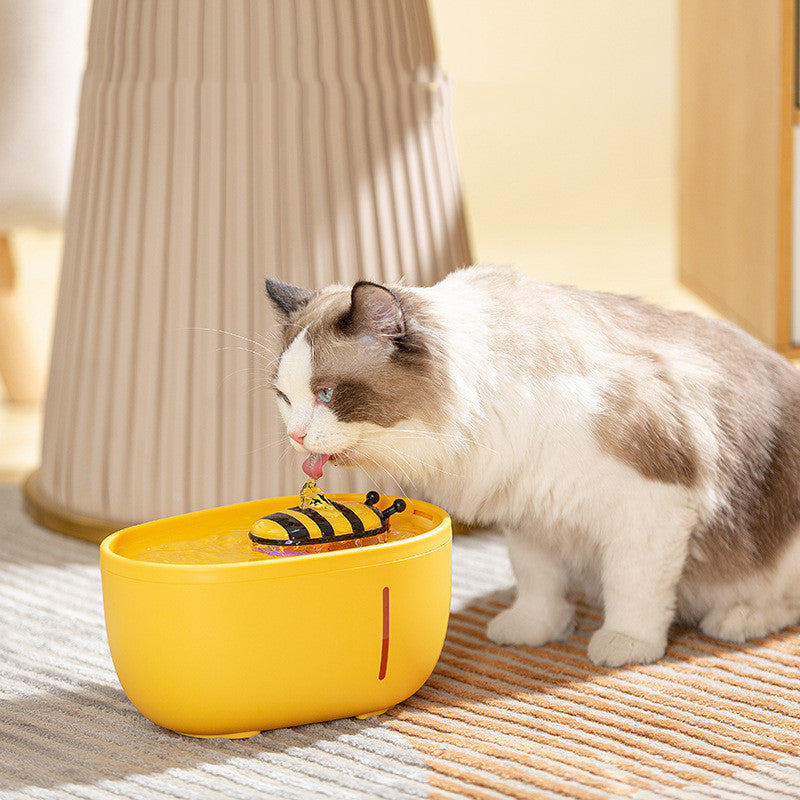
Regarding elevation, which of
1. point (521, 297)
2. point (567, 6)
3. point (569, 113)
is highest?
point (567, 6)

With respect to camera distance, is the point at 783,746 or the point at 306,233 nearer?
the point at 783,746

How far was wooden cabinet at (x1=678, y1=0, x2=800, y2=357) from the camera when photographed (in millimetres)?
2113

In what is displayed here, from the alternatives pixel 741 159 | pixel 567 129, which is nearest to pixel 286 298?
pixel 741 159

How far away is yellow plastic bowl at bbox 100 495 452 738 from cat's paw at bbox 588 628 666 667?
8.6 inches

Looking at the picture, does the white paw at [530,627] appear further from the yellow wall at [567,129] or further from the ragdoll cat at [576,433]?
the yellow wall at [567,129]

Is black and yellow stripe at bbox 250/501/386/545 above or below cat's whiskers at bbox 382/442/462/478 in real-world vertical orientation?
below

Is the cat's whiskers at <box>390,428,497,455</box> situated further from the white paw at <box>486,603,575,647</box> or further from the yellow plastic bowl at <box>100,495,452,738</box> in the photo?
the white paw at <box>486,603,575,647</box>

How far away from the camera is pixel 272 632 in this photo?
1084 millimetres

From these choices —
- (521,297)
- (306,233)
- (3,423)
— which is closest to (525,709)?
(521,297)

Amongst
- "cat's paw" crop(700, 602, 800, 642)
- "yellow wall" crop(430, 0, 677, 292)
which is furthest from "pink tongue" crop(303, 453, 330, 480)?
"yellow wall" crop(430, 0, 677, 292)

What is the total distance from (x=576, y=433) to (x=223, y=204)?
66cm

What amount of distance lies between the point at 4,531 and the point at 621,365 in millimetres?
1033

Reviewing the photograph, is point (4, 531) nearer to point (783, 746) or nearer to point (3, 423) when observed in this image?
point (3, 423)

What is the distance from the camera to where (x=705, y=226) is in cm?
290
